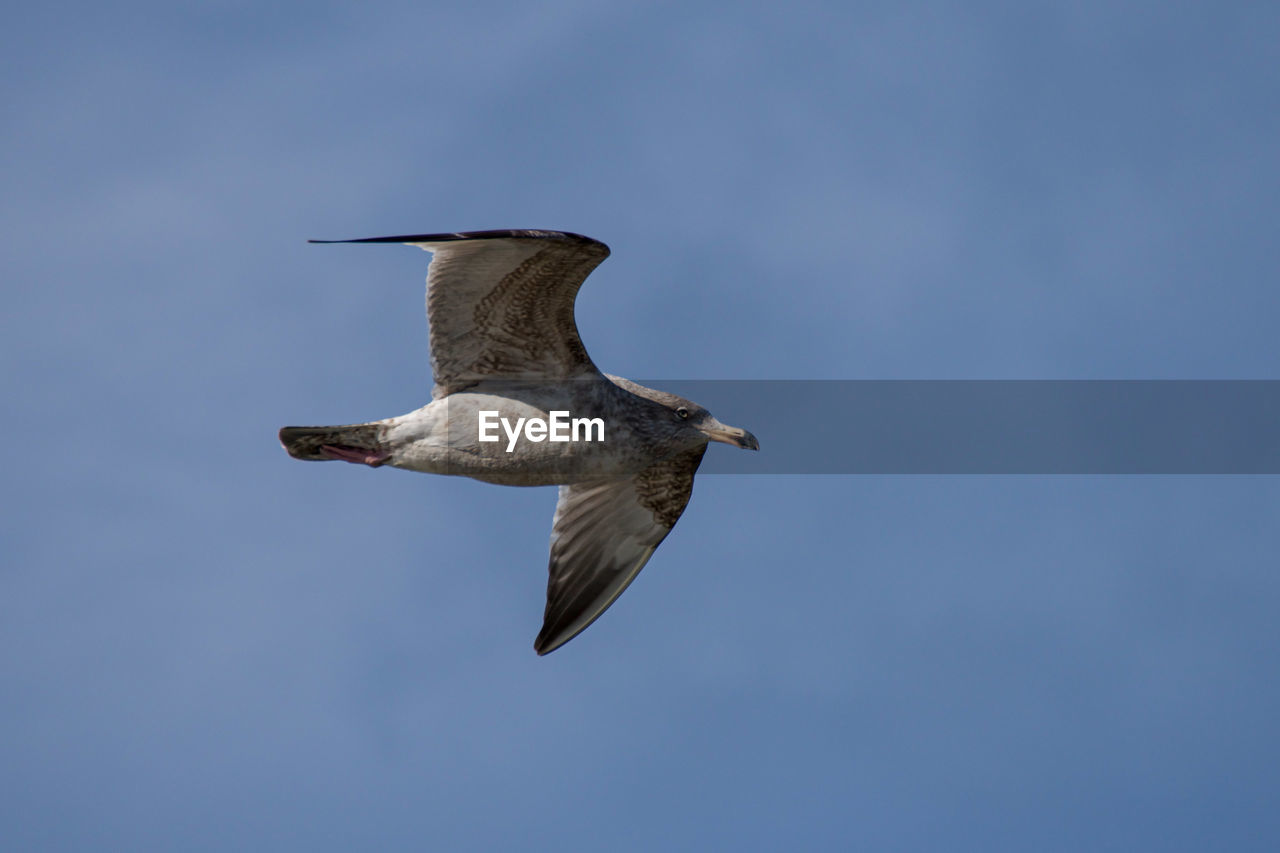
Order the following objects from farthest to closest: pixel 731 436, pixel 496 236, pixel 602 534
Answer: pixel 602 534, pixel 731 436, pixel 496 236

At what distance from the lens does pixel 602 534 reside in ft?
68.0

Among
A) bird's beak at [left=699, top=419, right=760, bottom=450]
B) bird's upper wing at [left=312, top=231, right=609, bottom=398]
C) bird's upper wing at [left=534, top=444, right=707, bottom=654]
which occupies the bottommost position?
bird's upper wing at [left=534, top=444, right=707, bottom=654]

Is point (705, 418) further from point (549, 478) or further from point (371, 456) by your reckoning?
point (371, 456)

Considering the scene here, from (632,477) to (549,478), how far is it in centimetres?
175

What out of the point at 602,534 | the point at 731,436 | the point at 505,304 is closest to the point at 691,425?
the point at 731,436

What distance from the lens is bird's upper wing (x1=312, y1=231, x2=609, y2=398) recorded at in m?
17.1

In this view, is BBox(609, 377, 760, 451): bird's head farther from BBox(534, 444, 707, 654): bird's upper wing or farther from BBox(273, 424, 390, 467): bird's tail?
BBox(273, 424, 390, 467): bird's tail

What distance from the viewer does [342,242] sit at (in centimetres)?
1495

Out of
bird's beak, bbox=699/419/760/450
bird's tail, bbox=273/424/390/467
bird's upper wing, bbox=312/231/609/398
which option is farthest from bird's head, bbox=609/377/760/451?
bird's tail, bbox=273/424/390/467

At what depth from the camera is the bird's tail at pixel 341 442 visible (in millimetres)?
18516

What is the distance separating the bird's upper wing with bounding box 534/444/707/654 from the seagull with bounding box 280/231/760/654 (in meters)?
0.88

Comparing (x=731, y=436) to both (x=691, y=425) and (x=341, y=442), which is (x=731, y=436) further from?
(x=341, y=442)

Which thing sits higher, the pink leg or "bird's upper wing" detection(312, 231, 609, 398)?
"bird's upper wing" detection(312, 231, 609, 398)

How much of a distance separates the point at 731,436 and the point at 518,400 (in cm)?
266
